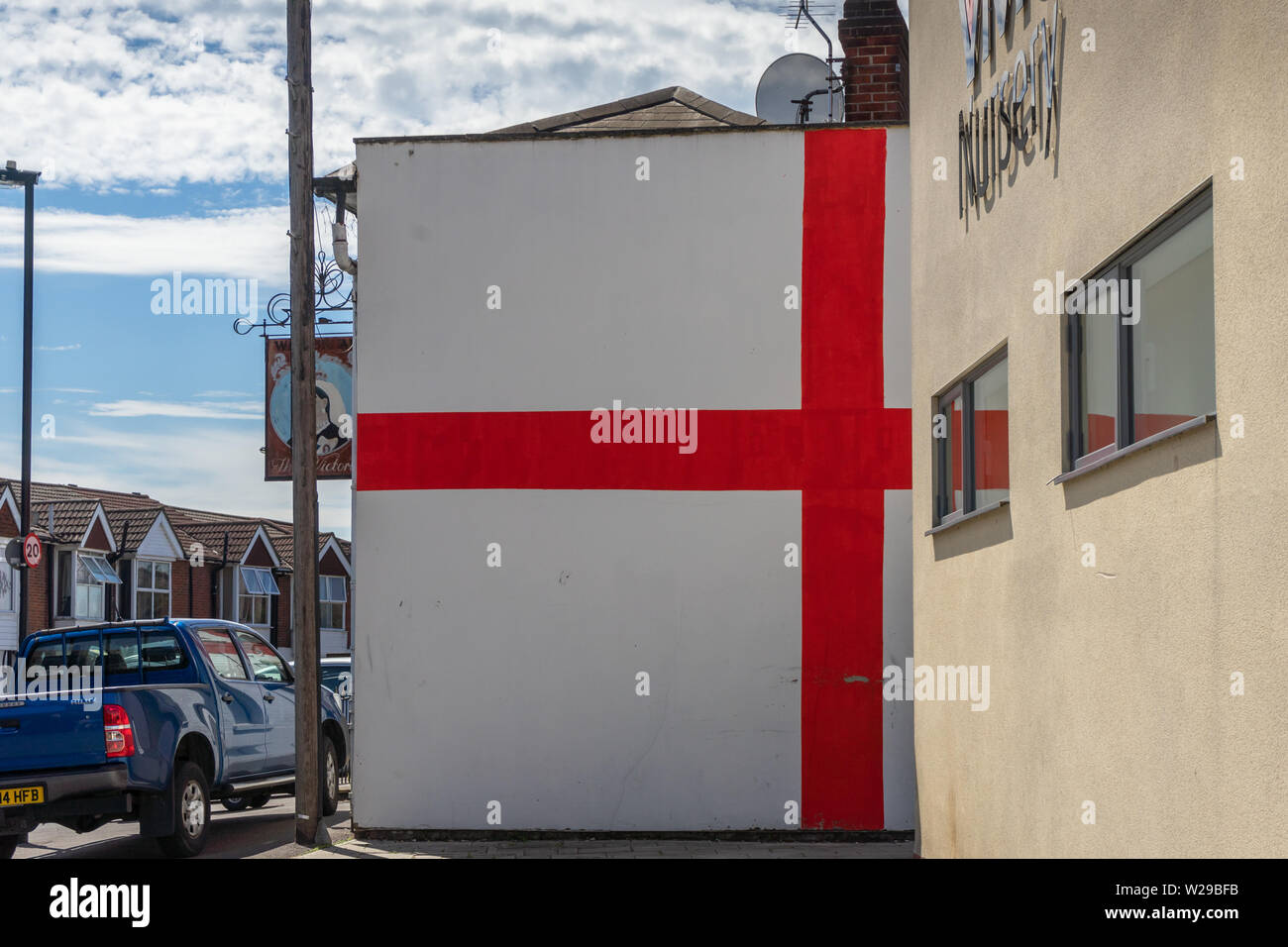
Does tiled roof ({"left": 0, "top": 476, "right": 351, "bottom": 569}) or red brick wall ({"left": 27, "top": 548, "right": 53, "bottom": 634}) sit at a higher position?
tiled roof ({"left": 0, "top": 476, "right": 351, "bottom": 569})

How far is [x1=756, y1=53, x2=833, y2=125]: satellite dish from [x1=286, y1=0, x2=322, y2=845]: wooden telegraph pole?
5511 mm

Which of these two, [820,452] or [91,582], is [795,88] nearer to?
[820,452]

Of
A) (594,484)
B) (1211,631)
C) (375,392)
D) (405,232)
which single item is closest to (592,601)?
(594,484)

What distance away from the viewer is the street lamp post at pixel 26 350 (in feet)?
74.0

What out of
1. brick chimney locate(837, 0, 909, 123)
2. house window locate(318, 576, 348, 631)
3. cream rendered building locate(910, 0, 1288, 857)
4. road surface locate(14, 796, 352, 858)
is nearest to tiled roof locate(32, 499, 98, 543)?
house window locate(318, 576, 348, 631)

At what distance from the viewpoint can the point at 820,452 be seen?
1220 cm

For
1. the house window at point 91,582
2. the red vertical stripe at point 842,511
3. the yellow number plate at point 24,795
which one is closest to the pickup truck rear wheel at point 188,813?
the yellow number plate at point 24,795

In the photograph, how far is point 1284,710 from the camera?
4.66m

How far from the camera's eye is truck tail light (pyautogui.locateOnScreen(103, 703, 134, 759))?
35.0 feet

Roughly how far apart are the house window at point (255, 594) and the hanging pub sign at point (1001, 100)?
4106 centimetres

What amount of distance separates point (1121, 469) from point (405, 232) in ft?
25.9

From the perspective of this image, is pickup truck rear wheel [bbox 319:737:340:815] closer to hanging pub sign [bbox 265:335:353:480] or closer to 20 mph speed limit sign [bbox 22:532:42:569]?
hanging pub sign [bbox 265:335:353:480]

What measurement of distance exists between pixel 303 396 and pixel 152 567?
107ft

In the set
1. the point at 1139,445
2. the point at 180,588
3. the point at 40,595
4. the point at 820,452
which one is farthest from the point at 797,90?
the point at 180,588
